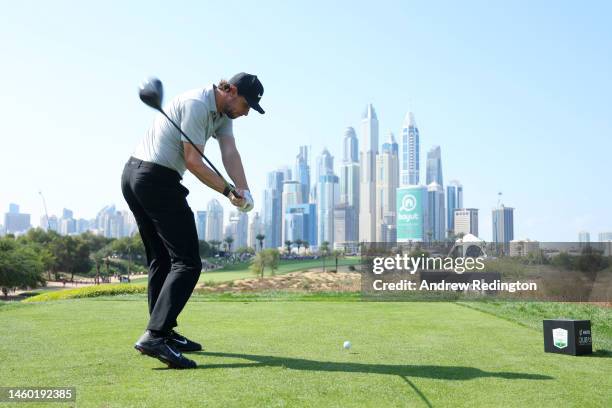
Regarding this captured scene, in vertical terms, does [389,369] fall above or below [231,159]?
below

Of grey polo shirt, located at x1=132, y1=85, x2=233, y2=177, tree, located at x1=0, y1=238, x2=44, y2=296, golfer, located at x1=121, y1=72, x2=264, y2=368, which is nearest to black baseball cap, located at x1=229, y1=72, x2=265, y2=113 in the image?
golfer, located at x1=121, y1=72, x2=264, y2=368

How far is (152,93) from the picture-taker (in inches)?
179

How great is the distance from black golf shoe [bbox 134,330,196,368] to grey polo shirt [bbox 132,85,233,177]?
55.1 inches

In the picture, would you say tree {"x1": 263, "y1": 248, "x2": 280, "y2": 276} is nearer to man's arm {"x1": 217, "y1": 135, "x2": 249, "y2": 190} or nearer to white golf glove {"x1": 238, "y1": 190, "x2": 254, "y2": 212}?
man's arm {"x1": 217, "y1": 135, "x2": 249, "y2": 190}

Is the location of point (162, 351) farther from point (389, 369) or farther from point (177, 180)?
point (389, 369)

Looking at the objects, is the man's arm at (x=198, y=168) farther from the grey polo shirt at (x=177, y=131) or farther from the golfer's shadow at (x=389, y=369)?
the golfer's shadow at (x=389, y=369)

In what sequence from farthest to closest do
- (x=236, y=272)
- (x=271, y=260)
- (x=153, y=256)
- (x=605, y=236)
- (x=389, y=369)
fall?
(x=605, y=236) → (x=236, y=272) → (x=271, y=260) → (x=153, y=256) → (x=389, y=369)

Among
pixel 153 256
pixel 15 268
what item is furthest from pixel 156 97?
pixel 15 268

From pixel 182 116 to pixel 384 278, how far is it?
61.8 ft

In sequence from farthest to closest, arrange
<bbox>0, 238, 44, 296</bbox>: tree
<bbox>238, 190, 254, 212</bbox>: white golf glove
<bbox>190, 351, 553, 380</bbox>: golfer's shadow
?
<bbox>0, 238, 44, 296</bbox>: tree → <bbox>238, 190, 254, 212</bbox>: white golf glove → <bbox>190, 351, 553, 380</bbox>: golfer's shadow

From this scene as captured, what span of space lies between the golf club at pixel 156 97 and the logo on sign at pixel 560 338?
10.1 feet

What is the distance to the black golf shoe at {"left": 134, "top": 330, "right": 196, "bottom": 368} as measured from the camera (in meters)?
3.98

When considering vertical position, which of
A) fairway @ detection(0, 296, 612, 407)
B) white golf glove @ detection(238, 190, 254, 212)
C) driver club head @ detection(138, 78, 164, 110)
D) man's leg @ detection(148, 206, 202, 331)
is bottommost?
fairway @ detection(0, 296, 612, 407)

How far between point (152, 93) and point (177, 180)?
0.74 meters
